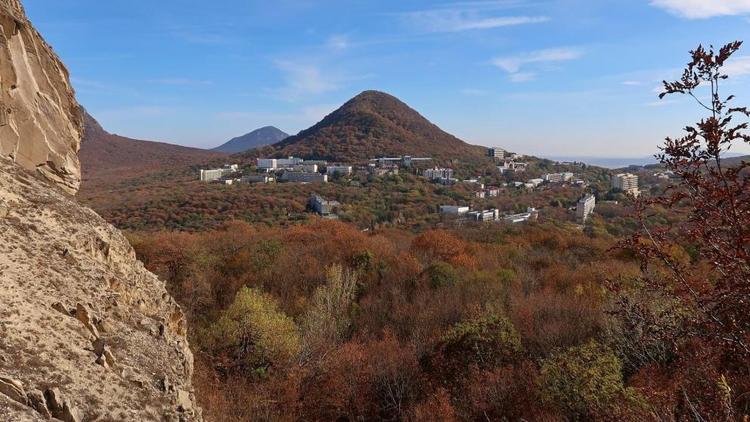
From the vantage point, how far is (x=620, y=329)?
13.4 meters

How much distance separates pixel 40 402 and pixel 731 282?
6337 mm

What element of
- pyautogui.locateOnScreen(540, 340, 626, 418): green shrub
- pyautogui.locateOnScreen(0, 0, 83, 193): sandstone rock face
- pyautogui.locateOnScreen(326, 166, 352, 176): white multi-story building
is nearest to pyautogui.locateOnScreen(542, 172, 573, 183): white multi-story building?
pyautogui.locateOnScreen(326, 166, 352, 176): white multi-story building

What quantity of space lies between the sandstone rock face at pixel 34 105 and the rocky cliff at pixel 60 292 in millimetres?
24

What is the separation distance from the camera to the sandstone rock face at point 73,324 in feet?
17.0

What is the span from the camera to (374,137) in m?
112

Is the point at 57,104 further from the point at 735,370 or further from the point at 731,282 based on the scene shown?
the point at 735,370

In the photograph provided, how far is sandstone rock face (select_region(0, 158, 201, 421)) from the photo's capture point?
5.19 meters

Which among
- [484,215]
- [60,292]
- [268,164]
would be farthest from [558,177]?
[60,292]

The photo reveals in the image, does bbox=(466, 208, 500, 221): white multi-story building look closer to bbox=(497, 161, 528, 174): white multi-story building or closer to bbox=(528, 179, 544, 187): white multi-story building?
bbox=(528, 179, 544, 187): white multi-story building

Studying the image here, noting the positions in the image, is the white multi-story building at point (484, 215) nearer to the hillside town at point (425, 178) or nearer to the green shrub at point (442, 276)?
the hillside town at point (425, 178)

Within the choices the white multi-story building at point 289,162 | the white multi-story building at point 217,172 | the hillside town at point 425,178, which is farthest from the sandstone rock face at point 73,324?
the white multi-story building at point 289,162

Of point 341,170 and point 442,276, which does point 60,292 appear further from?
point 341,170

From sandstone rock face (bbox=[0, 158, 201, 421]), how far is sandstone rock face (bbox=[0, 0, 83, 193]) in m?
1.17

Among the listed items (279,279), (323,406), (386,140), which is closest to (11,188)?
(323,406)
